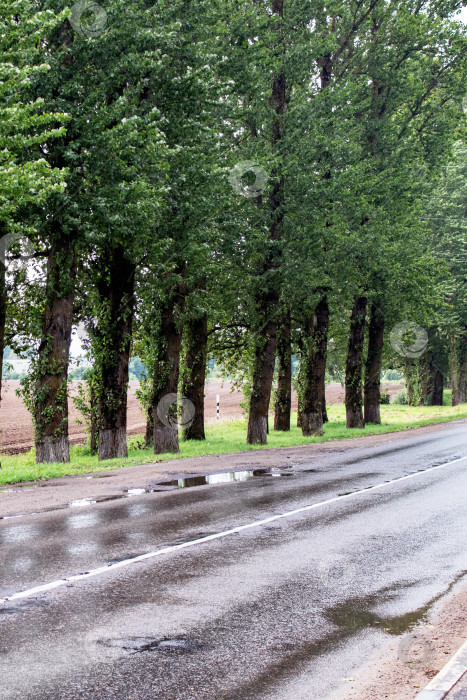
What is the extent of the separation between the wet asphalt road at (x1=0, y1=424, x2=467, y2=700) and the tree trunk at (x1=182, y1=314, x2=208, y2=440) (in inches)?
561

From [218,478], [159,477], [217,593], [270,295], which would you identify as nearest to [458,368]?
[270,295]

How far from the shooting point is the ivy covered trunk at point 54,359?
17.0 metres

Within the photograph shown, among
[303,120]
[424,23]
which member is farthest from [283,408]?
[424,23]

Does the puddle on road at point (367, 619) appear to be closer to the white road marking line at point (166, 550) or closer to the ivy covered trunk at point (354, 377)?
the white road marking line at point (166, 550)

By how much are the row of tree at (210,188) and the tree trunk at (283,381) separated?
96mm

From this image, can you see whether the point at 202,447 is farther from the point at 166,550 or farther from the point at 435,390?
the point at 435,390

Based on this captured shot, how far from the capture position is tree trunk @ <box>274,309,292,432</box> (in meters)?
31.3

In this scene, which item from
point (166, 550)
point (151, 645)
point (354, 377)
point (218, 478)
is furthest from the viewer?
point (354, 377)

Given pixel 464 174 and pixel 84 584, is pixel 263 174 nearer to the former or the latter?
pixel 84 584

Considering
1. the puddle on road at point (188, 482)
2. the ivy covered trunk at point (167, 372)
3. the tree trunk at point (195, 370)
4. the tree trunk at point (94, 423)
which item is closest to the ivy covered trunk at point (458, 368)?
the tree trunk at point (195, 370)

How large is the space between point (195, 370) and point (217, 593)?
20.2 meters

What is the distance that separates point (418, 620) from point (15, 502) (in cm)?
722

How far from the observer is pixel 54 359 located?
17016mm

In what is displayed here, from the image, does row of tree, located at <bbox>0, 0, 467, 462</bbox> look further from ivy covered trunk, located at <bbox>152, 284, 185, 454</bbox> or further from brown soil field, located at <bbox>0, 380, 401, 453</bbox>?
brown soil field, located at <bbox>0, 380, 401, 453</bbox>
